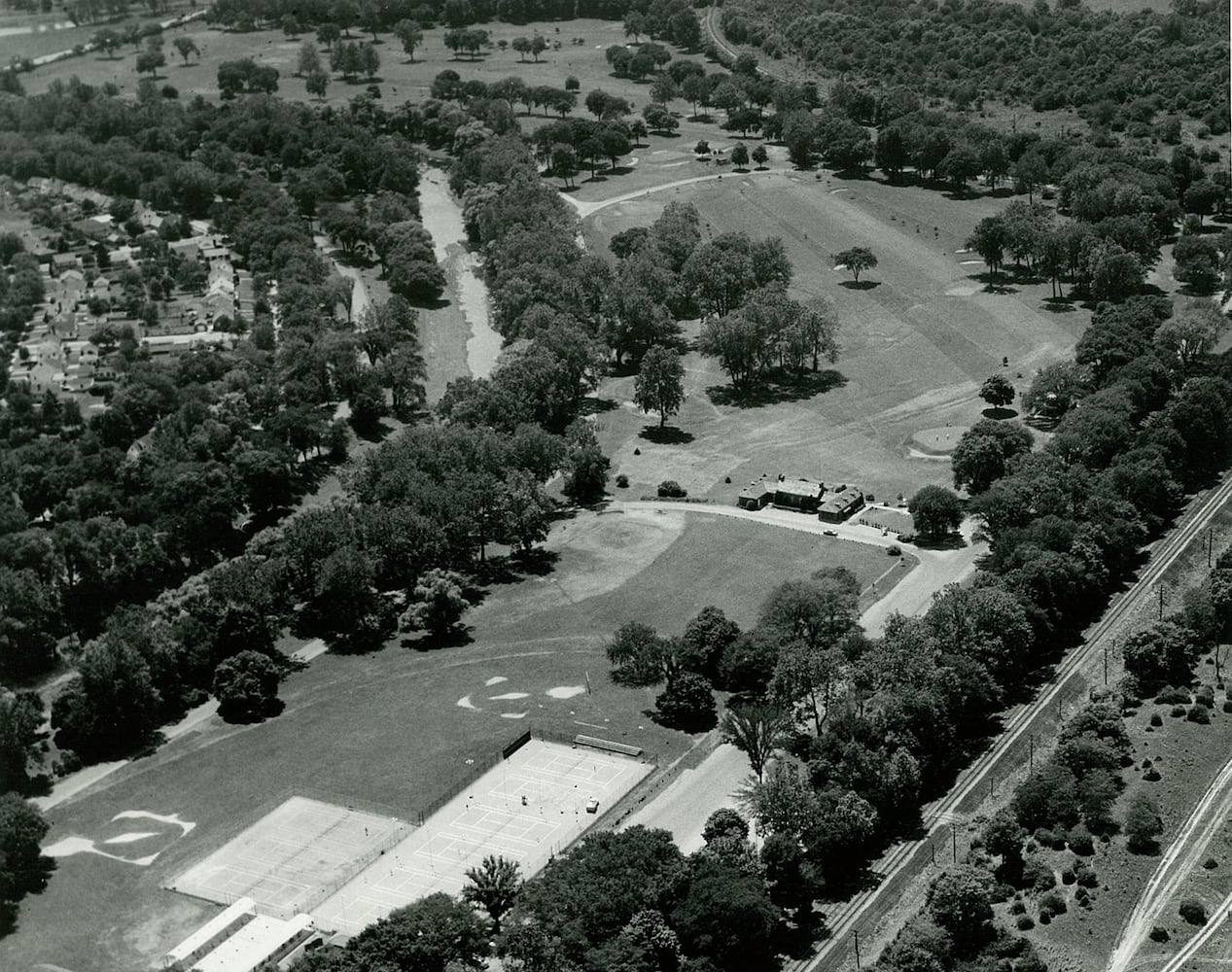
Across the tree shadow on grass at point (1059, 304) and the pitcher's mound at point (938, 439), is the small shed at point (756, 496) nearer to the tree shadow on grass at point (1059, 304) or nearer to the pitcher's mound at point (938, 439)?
the pitcher's mound at point (938, 439)

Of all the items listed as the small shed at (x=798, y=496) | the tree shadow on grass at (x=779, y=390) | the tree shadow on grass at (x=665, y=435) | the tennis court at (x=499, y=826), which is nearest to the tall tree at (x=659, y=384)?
the tree shadow on grass at (x=665, y=435)

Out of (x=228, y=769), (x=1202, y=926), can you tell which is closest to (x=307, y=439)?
(x=228, y=769)

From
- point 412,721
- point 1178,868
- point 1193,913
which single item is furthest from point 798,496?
point 1193,913

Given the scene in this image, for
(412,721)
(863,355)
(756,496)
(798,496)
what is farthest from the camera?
(863,355)

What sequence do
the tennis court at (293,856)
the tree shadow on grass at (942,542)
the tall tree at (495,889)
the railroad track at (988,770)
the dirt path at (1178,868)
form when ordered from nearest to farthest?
the dirt path at (1178,868) < the railroad track at (988,770) < the tall tree at (495,889) < the tennis court at (293,856) < the tree shadow on grass at (942,542)

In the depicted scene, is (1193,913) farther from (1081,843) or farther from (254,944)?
(254,944)

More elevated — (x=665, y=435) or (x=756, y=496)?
(x=665, y=435)
